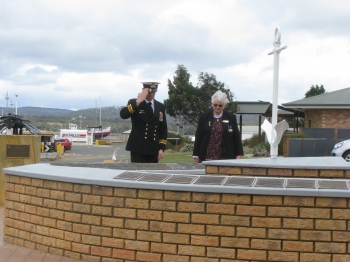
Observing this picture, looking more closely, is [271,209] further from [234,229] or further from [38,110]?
[38,110]

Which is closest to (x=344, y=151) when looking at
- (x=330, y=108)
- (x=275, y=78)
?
(x=330, y=108)

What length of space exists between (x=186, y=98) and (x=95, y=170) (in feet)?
115

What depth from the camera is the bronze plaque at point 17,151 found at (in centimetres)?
836

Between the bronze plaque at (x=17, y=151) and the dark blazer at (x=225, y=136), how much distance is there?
3.27 meters

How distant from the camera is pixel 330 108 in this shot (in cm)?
2678

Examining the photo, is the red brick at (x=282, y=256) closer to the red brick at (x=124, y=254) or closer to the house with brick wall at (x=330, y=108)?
the red brick at (x=124, y=254)

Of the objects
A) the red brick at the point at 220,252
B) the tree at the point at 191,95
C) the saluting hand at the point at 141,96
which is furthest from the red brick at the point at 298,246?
the tree at the point at 191,95

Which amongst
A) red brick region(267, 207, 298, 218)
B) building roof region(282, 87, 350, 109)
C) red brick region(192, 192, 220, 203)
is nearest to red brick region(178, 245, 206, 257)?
red brick region(192, 192, 220, 203)

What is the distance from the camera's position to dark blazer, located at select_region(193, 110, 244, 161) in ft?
20.9

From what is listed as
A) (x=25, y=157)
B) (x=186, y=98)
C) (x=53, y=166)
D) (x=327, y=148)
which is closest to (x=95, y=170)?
(x=53, y=166)

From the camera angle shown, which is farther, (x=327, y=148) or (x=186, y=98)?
(x=186, y=98)

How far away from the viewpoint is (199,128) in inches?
253

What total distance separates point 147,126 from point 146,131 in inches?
2.6

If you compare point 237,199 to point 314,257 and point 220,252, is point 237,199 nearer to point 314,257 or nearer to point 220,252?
point 220,252
